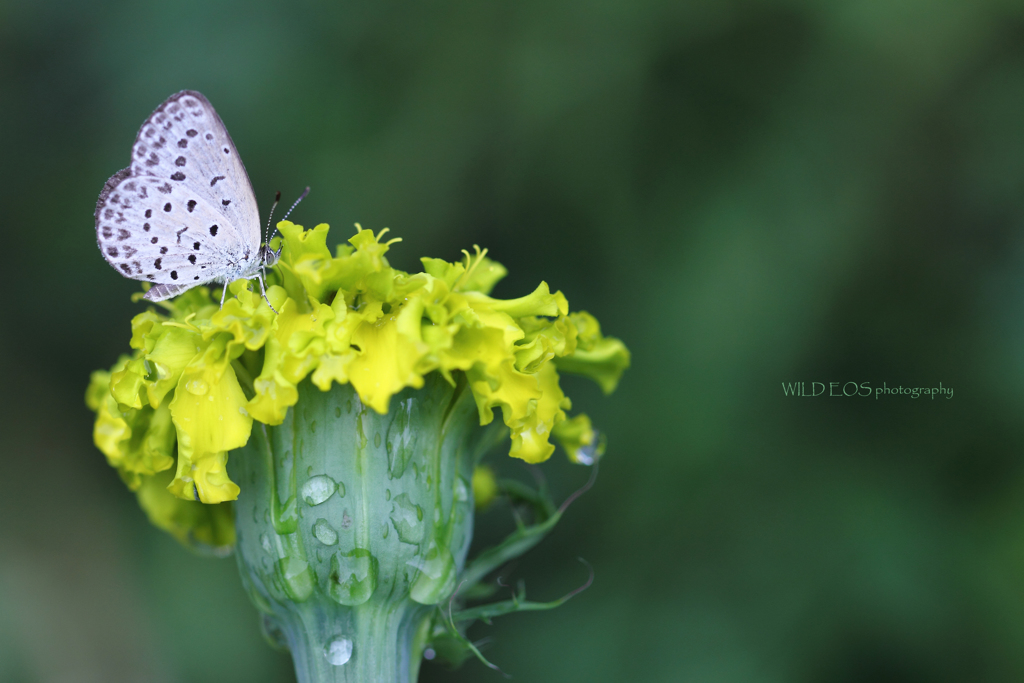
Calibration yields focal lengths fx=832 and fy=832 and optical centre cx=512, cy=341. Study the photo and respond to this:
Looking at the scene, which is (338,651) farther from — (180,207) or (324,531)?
(180,207)

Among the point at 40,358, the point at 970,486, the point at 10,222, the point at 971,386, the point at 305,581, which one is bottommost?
the point at 305,581

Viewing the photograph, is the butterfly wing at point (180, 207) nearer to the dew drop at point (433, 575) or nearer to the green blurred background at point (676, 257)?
the dew drop at point (433, 575)

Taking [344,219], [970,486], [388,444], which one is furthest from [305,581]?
[970,486]

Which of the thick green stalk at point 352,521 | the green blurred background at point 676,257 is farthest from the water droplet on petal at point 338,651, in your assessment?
the green blurred background at point 676,257

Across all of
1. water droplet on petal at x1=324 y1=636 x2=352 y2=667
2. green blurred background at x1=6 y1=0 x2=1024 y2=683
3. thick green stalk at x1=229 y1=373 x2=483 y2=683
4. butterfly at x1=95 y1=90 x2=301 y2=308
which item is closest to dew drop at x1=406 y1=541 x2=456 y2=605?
thick green stalk at x1=229 y1=373 x2=483 y2=683

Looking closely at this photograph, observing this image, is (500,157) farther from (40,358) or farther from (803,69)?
(40,358)

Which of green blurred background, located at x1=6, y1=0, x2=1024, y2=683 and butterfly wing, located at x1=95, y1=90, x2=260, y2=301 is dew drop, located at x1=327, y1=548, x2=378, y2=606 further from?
green blurred background, located at x1=6, y1=0, x2=1024, y2=683
